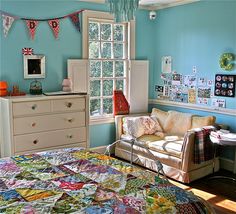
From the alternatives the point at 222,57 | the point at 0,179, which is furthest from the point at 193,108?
the point at 0,179

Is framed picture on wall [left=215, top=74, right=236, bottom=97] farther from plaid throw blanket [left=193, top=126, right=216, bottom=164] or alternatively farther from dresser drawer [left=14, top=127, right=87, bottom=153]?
dresser drawer [left=14, top=127, right=87, bottom=153]

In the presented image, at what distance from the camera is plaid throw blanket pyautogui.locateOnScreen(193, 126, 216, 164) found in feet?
12.7

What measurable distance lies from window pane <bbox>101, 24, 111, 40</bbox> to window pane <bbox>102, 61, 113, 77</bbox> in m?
0.41

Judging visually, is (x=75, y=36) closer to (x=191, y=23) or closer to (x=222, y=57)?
(x=191, y=23)

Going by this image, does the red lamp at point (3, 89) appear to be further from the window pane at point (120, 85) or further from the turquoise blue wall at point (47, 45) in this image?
the window pane at point (120, 85)

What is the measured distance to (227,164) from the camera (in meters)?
4.41

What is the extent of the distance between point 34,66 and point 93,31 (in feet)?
3.84

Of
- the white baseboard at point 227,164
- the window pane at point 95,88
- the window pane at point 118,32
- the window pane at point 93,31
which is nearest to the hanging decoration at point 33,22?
the window pane at point 93,31

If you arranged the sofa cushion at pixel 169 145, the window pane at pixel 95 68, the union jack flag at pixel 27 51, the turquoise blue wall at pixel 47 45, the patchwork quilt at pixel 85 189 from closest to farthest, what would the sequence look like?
the patchwork quilt at pixel 85 189 < the sofa cushion at pixel 169 145 < the turquoise blue wall at pixel 47 45 < the union jack flag at pixel 27 51 < the window pane at pixel 95 68

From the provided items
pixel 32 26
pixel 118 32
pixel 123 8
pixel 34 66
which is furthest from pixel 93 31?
pixel 123 8

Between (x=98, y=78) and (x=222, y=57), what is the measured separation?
6.47 ft

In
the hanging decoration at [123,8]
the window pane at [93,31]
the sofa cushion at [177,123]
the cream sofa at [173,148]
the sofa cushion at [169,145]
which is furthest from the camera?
the window pane at [93,31]

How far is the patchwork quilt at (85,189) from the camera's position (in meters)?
1.67

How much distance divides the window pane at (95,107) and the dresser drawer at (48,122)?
80 centimetres
